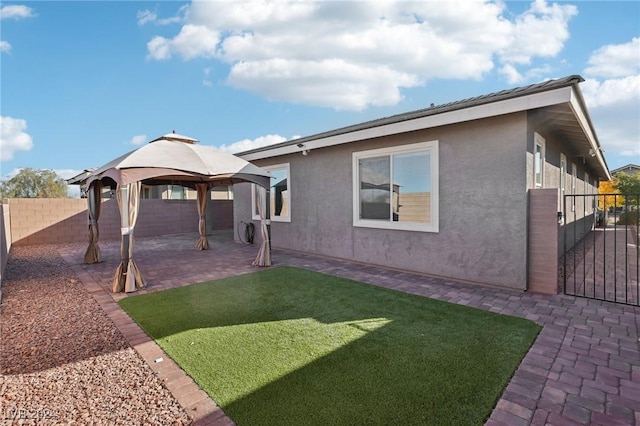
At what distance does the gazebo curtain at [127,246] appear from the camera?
6.42 metres

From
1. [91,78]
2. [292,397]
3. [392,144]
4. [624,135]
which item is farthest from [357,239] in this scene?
[624,135]

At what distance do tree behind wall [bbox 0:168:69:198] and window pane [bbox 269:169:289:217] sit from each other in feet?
88.0

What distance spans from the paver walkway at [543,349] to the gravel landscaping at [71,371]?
183 mm

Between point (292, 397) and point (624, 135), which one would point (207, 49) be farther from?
point (624, 135)

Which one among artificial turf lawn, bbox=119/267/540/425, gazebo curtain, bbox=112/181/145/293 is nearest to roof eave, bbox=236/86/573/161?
artificial turf lawn, bbox=119/267/540/425

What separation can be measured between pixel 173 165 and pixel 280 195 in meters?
4.54

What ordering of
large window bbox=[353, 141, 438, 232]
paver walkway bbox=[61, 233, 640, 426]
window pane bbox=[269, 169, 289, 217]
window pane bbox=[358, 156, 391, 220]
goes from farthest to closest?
window pane bbox=[269, 169, 289, 217], window pane bbox=[358, 156, 391, 220], large window bbox=[353, 141, 438, 232], paver walkway bbox=[61, 233, 640, 426]

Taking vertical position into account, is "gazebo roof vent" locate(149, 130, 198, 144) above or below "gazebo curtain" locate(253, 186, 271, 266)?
above

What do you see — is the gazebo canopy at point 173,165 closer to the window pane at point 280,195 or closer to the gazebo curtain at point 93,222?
the gazebo curtain at point 93,222

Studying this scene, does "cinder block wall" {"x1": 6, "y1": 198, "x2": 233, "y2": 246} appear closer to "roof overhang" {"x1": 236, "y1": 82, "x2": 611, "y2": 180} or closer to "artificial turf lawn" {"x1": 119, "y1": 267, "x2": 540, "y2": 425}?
"roof overhang" {"x1": 236, "y1": 82, "x2": 611, "y2": 180}

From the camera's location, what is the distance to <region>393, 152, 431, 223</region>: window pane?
282 inches

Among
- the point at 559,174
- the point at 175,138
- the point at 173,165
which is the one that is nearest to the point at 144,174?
the point at 173,165

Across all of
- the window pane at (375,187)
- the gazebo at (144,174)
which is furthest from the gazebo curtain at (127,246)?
the window pane at (375,187)

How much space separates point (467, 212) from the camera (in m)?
6.53
